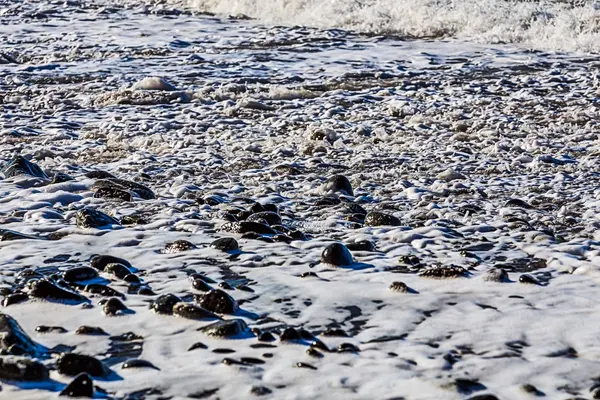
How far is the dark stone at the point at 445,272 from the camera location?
357cm

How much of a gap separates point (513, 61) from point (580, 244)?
6.05 m

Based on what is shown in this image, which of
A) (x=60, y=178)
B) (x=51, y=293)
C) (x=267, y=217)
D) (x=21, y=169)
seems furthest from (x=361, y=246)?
(x=21, y=169)

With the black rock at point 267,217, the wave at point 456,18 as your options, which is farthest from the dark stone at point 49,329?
the wave at point 456,18

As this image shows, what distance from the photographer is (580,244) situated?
409cm

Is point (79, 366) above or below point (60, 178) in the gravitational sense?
above

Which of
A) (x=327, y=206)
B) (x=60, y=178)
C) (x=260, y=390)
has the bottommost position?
(x=327, y=206)

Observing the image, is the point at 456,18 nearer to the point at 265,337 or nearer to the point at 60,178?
the point at 60,178

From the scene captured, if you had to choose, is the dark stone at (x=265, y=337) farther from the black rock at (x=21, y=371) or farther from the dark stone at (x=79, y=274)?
the dark stone at (x=79, y=274)

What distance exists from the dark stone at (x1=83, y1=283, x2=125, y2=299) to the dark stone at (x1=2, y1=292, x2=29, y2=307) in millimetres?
235

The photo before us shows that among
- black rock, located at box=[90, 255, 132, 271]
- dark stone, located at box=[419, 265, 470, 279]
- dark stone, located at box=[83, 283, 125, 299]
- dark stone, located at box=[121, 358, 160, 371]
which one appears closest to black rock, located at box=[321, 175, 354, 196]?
dark stone, located at box=[419, 265, 470, 279]

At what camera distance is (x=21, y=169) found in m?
5.38

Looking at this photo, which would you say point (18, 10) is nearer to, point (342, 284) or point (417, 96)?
point (417, 96)

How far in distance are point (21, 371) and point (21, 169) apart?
9.92 feet

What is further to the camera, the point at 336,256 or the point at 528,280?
the point at 336,256
